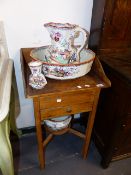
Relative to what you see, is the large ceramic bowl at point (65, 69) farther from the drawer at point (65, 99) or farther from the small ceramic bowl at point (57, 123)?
the small ceramic bowl at point (57, 123)

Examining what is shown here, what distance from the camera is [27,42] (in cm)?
102

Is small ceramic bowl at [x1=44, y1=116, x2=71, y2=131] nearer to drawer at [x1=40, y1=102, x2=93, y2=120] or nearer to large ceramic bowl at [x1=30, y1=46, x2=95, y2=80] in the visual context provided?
drawer at [x1=40, y1=102, x2=93, y2=120]

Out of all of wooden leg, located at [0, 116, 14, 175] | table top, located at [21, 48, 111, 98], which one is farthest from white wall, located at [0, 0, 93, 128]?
wooden leg, located at [0, 116, 14, 175]

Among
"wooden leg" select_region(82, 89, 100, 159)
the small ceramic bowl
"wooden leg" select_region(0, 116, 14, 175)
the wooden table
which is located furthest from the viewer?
the small ceramic bowl

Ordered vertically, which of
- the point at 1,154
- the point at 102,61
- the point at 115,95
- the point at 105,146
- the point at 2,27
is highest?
the point at 2,27

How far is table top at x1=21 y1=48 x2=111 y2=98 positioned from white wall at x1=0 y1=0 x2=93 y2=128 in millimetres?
124

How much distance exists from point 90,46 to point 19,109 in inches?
26.8

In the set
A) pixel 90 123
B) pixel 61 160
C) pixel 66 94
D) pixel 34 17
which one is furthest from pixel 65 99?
pixel 61 160

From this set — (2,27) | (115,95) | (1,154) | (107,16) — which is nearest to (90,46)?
(107,16)

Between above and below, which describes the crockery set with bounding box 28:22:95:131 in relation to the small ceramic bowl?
above

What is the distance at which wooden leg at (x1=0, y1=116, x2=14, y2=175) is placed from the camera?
26.7 inches

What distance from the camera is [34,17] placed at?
958mm

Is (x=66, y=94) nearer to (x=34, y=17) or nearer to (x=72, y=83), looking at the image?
(x=72, y=83)

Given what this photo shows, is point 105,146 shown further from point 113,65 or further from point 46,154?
point 113,65
